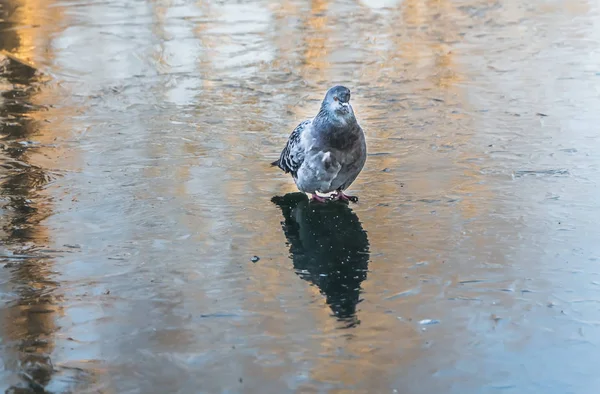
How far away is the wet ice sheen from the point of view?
12.8ft

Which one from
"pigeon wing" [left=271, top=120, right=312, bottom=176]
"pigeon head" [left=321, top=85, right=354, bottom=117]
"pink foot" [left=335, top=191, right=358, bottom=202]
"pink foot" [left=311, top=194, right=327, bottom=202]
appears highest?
"pigeon head" [left=321, top=85, right=354, bottom=117]

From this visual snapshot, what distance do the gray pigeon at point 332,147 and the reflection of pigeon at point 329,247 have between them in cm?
20

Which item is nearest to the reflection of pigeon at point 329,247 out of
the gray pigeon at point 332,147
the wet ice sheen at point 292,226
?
the wet ice sheen at point 292,226

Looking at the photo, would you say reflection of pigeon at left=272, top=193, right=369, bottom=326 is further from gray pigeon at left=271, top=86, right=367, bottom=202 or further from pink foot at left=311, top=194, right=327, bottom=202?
gray pigeon at left=271, top=86, right=367, bottom=202

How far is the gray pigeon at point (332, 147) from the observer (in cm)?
566

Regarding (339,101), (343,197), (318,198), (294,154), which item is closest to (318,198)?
(318,198)

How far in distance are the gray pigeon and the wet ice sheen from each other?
0.79ft

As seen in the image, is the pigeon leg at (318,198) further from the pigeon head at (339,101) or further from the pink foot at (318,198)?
the pigeon head at (339,101)

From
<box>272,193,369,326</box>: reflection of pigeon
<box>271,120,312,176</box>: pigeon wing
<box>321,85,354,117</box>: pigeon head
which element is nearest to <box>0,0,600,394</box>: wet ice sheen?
<box>272,193,369,326</box>: reflection of pigeon

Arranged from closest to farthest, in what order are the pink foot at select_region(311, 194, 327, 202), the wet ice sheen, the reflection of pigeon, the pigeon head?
the wet ice sheen, the reflection of pigeon, the pigeon head, the pink foot at select_region(311, 194, 327, 202)

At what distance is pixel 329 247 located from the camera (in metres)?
5.23

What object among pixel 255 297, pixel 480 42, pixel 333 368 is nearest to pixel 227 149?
pixel 255 297

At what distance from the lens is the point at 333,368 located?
380 cm

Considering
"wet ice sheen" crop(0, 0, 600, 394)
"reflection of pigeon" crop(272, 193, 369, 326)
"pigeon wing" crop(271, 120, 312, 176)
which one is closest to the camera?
"wet ice sheen" crop(0, 0, 600, 394)
